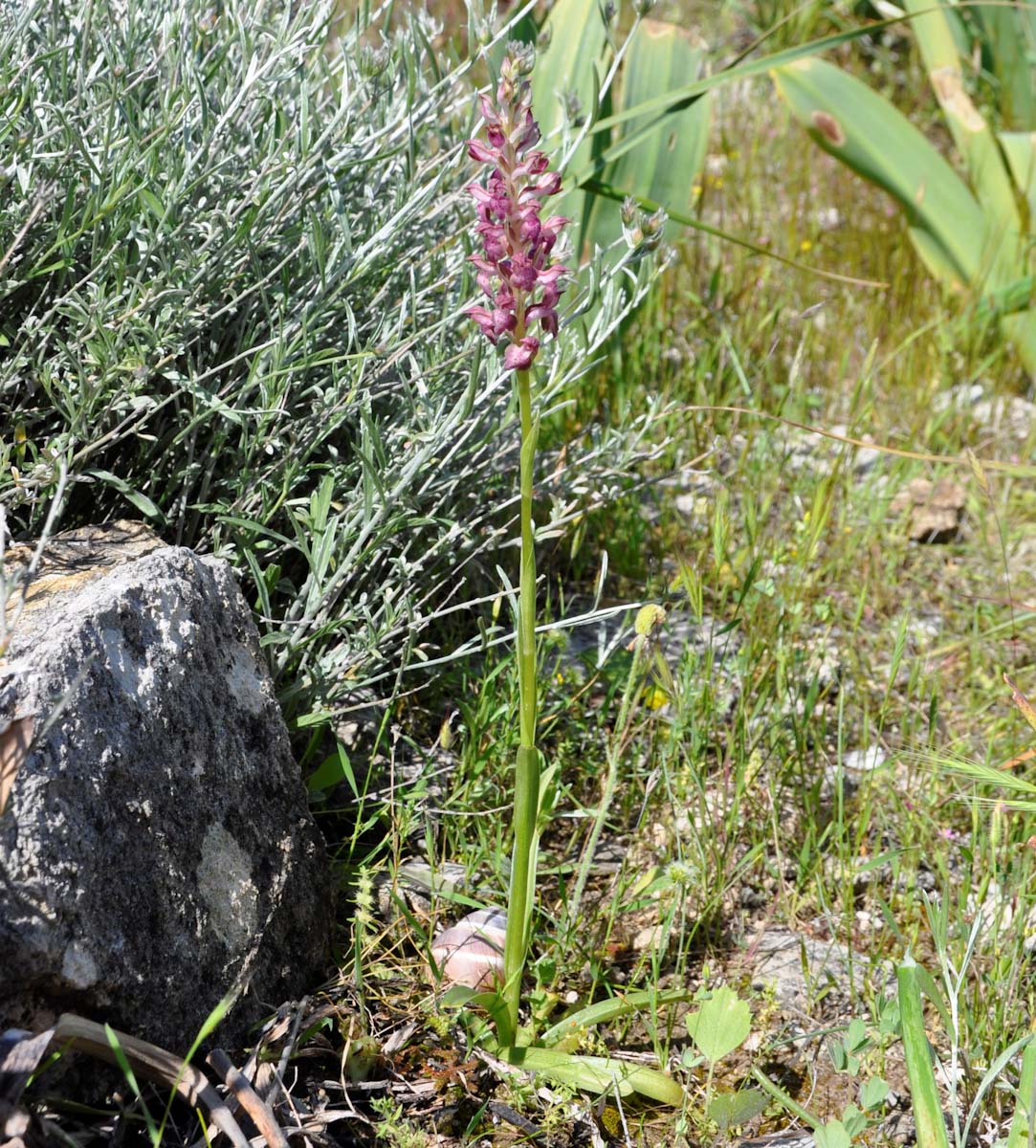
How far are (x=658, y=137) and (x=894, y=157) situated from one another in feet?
2.35

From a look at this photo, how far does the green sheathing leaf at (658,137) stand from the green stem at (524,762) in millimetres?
1553

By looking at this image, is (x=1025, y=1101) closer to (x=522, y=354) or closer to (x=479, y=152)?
(x=522, y=354)

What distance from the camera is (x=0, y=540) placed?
115 cm

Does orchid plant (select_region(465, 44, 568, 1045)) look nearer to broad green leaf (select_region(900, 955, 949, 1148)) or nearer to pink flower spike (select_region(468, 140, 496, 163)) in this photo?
pink flower spike (select_region(468, 140, 496, 163))

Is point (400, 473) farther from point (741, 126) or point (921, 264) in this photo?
point (741, 126)

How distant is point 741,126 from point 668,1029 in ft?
12.1

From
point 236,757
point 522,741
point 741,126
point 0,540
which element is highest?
point 741,126

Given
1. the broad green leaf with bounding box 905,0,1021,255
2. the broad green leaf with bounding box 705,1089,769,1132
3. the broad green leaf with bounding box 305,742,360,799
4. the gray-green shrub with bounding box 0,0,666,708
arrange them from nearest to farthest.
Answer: the broad green leaf with bounding box 705,1089,769,1132
the gray-green shrub with bounding box 0,0,666,708
the broad green leaf with bounding box 305,742,360,799
the broad green leaf with bounding box 905,0,1021,255

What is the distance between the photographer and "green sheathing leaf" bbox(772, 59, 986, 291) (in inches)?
118

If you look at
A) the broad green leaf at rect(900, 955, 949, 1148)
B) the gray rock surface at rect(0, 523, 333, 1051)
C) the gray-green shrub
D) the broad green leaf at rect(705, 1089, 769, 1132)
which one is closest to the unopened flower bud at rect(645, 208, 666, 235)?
the gray-green shrub

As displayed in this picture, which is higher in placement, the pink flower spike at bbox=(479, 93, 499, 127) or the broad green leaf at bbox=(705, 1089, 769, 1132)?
the pink flower spike at bbox=(479, 93, 499, 127)

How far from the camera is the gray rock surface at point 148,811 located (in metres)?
1.17

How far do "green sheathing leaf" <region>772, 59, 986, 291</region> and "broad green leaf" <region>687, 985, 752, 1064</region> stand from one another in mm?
2356

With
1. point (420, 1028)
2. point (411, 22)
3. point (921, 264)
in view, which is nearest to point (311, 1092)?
point (420, 1028)
